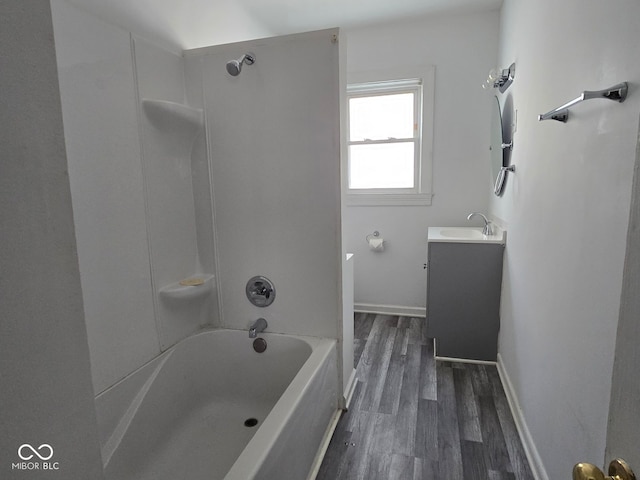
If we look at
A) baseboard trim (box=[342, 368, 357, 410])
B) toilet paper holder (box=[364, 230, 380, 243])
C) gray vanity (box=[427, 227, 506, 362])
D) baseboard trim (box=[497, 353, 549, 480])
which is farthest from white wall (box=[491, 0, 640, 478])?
toilet paper holder (box=[364, 230, 380, 243])

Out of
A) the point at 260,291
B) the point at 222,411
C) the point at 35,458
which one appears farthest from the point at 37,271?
the point at 222,411

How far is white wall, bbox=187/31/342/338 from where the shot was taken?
1790mm

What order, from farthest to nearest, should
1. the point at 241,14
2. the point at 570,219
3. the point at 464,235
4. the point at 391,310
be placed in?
the point at 391,310, the point at 464,235, the point at 241,14, the point at 570,219

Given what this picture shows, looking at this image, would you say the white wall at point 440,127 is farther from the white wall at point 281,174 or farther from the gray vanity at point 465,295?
the white wall at point 281,174

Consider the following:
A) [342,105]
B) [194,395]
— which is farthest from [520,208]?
[194,395]

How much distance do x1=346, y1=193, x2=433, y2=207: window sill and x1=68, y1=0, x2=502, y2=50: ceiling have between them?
59.5 inches

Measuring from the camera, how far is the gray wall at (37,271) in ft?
1.24

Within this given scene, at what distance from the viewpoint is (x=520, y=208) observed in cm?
201

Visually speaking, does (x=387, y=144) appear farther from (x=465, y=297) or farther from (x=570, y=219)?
(x=570, y=219)

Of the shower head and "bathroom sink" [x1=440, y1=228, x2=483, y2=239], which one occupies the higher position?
the shower head

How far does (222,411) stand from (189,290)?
0.68 m

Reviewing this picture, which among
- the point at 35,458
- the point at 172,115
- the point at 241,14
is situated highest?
the point at 241,14

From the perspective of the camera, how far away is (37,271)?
0.41 metres

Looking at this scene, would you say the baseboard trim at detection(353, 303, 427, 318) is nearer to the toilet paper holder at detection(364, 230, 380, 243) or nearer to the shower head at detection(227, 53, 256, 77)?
the toilet paper holder at detection(364, 230, 380, 243)
